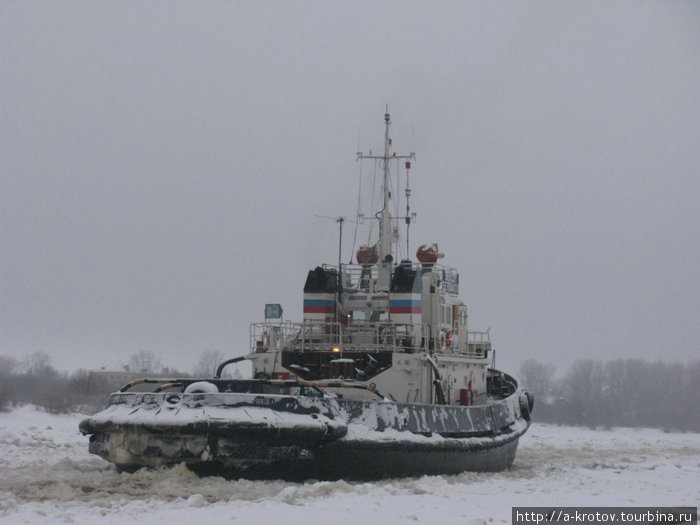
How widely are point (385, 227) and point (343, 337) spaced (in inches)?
118

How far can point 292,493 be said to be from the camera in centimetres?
1284

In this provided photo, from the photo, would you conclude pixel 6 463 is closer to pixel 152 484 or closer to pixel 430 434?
pixel 152 484

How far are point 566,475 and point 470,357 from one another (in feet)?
16.0

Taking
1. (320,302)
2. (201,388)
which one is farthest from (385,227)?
(201,388)

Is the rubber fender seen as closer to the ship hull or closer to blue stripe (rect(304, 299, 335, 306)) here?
the ship hull

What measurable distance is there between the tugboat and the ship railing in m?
0.03

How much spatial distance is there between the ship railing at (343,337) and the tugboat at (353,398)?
1.2 inches

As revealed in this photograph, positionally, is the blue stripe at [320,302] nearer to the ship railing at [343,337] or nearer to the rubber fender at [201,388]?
the ship railing at [343,337]

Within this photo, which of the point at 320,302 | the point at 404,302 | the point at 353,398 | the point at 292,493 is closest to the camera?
the point at 292,493

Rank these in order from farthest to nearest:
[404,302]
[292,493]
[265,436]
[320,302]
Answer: [320,302]
[404,302]
[265,436]
[292,493]

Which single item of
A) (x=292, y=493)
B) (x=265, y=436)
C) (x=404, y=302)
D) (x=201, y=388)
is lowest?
(x=292, y=493)

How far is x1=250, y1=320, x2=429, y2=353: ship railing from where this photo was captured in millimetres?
19991

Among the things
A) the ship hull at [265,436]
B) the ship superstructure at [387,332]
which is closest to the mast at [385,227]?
the ship superstructure at [387,332]

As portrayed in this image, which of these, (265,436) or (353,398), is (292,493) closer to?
(265,436)
